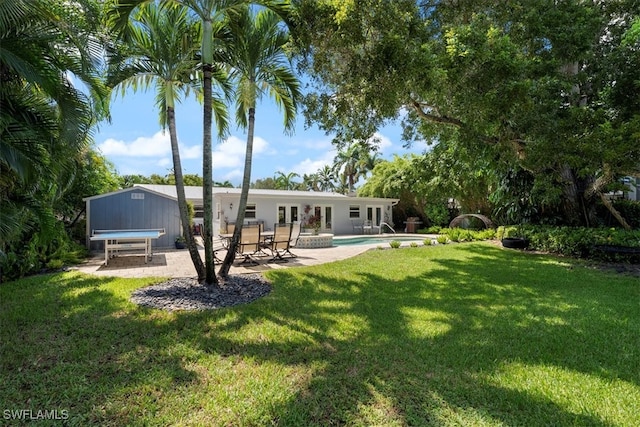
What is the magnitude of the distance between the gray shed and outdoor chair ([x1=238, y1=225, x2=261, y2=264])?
545 centimetres

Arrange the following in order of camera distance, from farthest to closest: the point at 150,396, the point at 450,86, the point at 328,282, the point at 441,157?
the point at 441,157
the point at 450,86
the point at 328,282
the point at 150,396

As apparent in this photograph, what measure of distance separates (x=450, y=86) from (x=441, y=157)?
837 centimetres

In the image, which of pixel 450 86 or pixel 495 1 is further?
pixel 495 1

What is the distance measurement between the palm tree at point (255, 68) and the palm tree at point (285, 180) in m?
43.1

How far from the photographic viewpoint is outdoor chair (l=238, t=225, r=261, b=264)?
985cm

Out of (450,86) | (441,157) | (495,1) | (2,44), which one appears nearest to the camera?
(2,44)

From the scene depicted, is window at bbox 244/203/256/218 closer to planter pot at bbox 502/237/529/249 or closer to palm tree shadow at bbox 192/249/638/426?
palm tree shadow at bbox 192/249/638/426

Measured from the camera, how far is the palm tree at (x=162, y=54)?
253 inches

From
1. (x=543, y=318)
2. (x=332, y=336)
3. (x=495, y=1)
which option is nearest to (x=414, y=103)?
(x=495, y=1)

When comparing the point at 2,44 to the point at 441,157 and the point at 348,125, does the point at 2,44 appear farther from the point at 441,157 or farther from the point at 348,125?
the point at 441,157

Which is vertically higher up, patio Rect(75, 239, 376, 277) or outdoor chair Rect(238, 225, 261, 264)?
outdoor chair Rect(238, 225, 261, 264)

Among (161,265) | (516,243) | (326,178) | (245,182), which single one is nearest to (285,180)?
(326,178)

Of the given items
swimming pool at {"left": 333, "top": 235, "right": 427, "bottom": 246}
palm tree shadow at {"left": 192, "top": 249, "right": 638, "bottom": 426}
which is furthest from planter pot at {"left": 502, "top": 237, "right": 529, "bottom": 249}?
palm tree shadow at {"left": 192, "top": 249, "right": 638, "bottom": 426}

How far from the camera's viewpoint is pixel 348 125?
1032cm
